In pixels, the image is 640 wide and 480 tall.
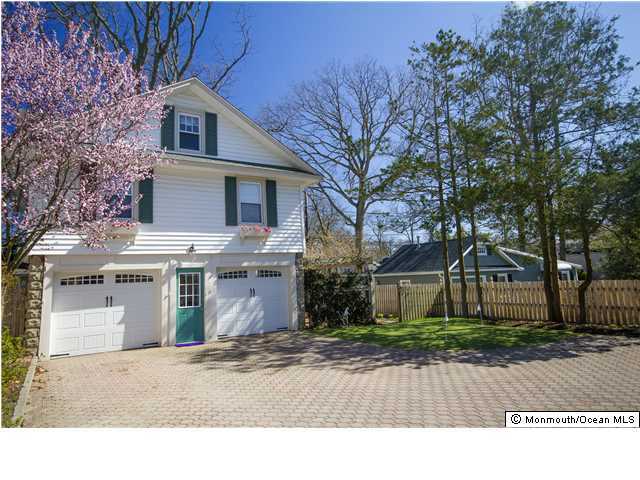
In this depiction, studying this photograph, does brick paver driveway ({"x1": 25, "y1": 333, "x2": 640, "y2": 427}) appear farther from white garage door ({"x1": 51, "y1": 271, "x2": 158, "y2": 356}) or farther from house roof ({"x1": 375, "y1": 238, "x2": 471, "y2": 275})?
house roof ({"x1": 375, "y1": 238, "x2": 471, "y2": 275})

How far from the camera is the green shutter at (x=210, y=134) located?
11727 millimetres

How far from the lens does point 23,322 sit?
893 cm

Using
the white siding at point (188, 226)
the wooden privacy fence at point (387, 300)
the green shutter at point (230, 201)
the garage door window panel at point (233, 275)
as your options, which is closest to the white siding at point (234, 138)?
the green shutter at point (230, 201)

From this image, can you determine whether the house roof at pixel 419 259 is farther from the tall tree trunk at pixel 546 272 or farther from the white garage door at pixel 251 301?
the white garage door at pixel 251 301

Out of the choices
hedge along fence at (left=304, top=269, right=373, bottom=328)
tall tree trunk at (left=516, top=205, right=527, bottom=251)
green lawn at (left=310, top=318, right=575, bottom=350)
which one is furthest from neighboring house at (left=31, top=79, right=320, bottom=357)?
tall tree trunk at (left=516, top=205, right=527, bottom=251)

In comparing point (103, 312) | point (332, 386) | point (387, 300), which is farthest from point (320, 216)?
point (332, 386)

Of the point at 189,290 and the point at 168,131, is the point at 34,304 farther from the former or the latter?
the point at 168,131

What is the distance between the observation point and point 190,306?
1102 cm

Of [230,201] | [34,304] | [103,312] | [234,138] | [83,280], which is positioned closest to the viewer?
[34,304]

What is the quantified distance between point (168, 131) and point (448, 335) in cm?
956

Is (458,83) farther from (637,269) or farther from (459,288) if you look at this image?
(637,269)

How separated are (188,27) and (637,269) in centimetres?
2119

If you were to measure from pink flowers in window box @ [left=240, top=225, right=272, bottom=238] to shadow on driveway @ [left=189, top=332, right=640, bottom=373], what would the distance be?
3.12 m

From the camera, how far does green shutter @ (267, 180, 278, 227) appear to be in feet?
40.6
